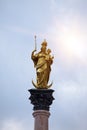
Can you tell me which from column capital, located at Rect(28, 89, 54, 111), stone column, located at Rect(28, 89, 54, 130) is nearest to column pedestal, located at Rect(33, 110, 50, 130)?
stone column, located at Rect(28, 89, 54, 130)

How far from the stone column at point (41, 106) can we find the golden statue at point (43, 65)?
3.09 ft

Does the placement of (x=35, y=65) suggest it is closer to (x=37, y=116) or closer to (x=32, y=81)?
(x=32, y=81)

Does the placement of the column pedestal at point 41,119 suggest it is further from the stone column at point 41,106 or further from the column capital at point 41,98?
the column capital at point 41,98

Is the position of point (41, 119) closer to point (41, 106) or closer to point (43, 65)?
point (41, 106)

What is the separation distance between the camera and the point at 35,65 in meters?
34.0

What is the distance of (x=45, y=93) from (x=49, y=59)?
2.97 metres

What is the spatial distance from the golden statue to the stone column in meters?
0.94

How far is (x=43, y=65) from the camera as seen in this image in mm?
33531

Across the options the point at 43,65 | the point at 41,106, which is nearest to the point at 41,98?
the point at 41,106

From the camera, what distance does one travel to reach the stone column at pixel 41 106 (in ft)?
103

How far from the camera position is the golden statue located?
32938 mm

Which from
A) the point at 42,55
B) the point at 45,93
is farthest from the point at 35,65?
the point at 45,93

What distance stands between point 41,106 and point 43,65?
339 cm

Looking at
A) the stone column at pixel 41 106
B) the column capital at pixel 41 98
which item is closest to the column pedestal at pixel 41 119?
the stone column at pixel 41 106
